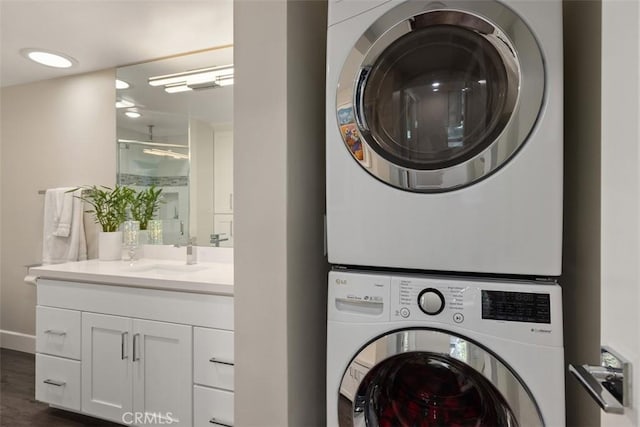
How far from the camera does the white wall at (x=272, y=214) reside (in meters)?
1.10

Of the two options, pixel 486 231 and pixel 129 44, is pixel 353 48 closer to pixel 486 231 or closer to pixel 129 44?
pixel 486 231

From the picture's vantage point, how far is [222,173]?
236cm

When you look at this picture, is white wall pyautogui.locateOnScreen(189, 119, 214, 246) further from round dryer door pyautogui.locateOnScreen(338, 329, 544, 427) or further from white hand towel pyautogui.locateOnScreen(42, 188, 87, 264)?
round dryer door pyautogui.locateOnScreen(338, 329, 544, 427)

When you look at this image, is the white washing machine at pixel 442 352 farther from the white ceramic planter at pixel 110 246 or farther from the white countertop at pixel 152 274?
the white ceramic planter at pixel 110 246

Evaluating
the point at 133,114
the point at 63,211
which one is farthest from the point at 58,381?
the point at 133,114

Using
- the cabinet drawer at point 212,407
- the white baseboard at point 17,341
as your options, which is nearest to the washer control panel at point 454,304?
the cabinet drawer at point 212,407

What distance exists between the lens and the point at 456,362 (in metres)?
0.92

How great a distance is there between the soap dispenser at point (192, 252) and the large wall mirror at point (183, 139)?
0.15 feet

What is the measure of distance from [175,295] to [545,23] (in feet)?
5.75

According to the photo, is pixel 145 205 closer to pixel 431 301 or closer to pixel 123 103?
pixel 123 103

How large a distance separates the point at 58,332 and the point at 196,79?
5.72 feet

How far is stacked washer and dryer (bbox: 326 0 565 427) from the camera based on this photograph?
0.86 m

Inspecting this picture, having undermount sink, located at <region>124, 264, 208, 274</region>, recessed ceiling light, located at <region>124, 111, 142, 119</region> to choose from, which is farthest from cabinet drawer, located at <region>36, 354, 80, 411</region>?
recessed ceiling light, located at <region>124, 111, 142, 119</region>

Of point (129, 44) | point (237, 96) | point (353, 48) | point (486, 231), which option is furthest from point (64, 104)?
point (486, 231)
